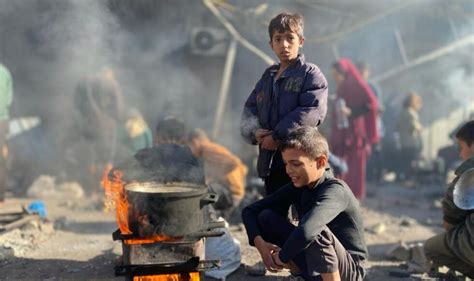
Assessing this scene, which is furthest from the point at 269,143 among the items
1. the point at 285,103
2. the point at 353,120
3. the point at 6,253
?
the point at 353,120

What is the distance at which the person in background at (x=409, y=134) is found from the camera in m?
10.8

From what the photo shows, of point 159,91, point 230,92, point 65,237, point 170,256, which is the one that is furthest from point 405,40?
point 170,256

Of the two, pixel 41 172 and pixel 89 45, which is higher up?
pixel 89 45

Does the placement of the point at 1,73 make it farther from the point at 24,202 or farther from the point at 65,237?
the point at 65,237

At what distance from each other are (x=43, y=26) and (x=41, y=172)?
268cm

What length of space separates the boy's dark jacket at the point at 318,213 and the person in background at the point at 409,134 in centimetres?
742

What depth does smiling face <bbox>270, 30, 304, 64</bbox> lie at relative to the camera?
419cm

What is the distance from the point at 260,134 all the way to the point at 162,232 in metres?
1.13

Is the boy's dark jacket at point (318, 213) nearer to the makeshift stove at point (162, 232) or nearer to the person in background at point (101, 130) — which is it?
the makeshift stove at point (162, 232)

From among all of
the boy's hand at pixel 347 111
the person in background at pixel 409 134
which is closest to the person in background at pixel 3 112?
the boy's hand at pixel 347 111

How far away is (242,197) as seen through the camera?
23.2 feet

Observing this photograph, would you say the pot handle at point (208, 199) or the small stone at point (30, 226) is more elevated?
the pot handle at point (208, 199)

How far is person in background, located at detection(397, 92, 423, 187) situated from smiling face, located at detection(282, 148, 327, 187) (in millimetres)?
7643

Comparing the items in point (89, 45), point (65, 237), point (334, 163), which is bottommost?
point (65, 237)
